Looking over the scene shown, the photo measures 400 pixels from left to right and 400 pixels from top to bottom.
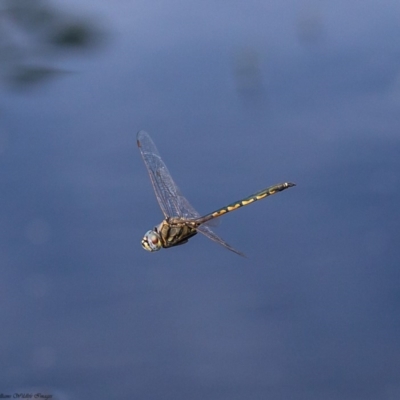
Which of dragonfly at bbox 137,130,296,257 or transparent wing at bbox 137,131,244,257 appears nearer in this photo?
dragonfly at bbox 137,130,296,257

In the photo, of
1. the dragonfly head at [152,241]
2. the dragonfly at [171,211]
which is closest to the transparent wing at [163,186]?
A: the dragonfly at [171,211]

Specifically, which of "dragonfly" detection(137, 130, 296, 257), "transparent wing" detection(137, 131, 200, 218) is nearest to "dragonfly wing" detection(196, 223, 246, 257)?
"dragonfly" detection(137, 130, 296, 257)

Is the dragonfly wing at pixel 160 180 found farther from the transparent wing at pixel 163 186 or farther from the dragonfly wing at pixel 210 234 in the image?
the dragonfly wing at pixel 210 234

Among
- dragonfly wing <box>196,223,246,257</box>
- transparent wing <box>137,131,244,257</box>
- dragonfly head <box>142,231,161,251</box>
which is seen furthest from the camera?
transparent wing <box>137,131,244,257</box>

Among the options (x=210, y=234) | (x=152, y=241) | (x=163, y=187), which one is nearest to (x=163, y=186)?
(x=163, y=187)

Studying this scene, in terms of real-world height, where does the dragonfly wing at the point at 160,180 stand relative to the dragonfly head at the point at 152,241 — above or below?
above

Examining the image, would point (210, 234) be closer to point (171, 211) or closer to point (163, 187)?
point (171, 211)

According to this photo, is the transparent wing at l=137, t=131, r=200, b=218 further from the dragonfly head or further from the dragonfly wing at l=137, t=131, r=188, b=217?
the dragonfly head

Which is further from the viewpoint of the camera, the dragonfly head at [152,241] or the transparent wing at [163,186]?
the transparent wing at [163,186]

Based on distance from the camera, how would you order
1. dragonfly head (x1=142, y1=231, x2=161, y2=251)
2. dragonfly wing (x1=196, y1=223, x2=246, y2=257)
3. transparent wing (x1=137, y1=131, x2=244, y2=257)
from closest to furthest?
dragonfly wing (x1=196, y1=223, x2=246, y2=257)
dragonfly head (x1=142, y1=231, x2=161, y2=251)
transparent wing (x1=137, y1=131, x2=244, y2=257)
